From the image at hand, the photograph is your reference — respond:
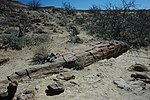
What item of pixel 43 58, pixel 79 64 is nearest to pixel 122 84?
pixel 79 64

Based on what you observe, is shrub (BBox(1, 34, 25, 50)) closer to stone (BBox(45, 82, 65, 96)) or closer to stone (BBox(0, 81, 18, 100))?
stone (BBox(45, 82, 65, 96))

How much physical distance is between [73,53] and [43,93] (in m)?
2.17

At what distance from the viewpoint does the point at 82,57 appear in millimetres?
6738

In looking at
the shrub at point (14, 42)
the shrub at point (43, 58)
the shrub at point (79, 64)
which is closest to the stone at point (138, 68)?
the shrub at point (79, 64)

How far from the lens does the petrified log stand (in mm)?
5785

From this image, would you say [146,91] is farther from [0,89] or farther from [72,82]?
[0,89]

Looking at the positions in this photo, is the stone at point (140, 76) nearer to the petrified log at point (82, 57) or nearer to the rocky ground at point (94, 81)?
the rocky ground at point (94, 81)

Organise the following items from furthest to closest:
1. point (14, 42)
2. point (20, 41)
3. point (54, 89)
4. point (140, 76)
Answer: point (20, 41) < point (14, 42) < point (140, 76) < point (54, 89)

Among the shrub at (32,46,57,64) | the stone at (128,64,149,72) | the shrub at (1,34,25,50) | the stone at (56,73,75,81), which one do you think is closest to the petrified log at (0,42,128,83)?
the shrub at (32,46,57,64)

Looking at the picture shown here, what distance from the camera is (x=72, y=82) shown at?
5.52 metres

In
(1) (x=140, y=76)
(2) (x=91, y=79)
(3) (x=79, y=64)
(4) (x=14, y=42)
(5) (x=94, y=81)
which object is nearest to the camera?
(5) (x=94, y=81)

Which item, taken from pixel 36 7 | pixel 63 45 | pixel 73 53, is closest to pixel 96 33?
pixel 63 45

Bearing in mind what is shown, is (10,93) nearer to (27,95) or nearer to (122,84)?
(27,95)

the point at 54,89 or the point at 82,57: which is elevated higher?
the point at 82,57
